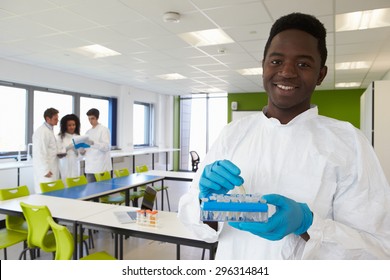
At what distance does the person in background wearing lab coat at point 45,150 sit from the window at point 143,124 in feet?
15.2

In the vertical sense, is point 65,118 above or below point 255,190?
above

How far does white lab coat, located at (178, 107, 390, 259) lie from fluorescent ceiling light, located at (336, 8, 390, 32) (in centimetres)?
276

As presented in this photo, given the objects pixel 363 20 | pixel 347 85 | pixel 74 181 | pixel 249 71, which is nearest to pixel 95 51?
pixel 74 181

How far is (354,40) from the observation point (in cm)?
391

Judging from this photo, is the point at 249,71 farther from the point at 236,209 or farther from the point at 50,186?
the point at 236,209

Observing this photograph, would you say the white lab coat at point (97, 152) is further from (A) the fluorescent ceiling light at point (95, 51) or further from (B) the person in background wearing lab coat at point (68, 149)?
(A) the fluorescent ceiling light at point (95, 51)

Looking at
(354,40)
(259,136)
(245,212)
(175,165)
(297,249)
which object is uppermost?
(354,40)

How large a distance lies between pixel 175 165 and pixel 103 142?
5.57 meters

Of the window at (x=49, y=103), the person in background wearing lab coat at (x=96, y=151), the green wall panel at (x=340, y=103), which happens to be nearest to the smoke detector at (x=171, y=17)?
the person in background wearing lab coat at (x=96, y=151)

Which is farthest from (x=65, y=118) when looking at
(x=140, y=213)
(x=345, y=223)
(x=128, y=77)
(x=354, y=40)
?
(x=345, y=223)

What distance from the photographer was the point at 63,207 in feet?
8.62

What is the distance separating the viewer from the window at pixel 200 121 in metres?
9.88

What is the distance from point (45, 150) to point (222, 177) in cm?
394
